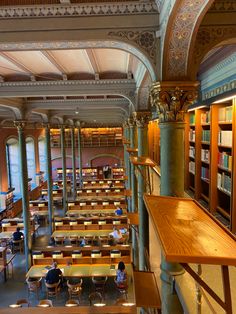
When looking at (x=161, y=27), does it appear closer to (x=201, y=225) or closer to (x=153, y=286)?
(x=201, y=225)

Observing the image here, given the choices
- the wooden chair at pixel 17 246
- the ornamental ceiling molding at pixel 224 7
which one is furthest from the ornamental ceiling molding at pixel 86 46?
the wooden chair at pixel 17 246

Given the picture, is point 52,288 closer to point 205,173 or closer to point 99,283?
point 99,283

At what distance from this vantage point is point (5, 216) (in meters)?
15.3

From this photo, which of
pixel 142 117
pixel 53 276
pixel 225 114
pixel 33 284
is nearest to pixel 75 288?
pixel 53 276

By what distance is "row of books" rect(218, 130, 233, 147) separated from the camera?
3.79 metres

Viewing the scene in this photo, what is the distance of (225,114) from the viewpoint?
397cm

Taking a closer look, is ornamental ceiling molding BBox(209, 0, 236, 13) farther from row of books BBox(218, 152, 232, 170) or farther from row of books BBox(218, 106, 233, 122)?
row of books BBox(218, 152, 232, 170)

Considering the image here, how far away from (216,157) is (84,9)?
2.73m

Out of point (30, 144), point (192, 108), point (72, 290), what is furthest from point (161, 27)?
point (30, 144)

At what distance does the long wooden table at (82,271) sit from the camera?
802 cm

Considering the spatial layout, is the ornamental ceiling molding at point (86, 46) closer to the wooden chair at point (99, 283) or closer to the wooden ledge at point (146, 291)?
the wooden ledge at point (146, 291)

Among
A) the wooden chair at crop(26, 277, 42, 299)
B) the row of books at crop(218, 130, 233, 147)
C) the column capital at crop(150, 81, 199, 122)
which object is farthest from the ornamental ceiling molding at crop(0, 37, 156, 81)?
the wooden chair at crop(26, 277, 42, 299)

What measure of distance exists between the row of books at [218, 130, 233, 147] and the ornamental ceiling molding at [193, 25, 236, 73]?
1488 millimetres

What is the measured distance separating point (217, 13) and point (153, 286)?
298 cm
